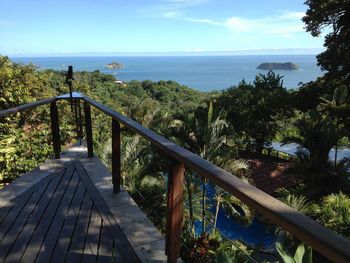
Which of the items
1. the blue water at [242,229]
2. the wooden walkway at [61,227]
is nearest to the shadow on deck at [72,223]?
the wooden walkway at [61,227]

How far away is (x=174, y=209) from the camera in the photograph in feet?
6.93

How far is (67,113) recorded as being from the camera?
1208cm

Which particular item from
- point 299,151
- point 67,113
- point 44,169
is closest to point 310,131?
point 299,151

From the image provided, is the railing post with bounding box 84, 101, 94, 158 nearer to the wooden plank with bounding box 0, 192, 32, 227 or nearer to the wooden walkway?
the wooden walkway

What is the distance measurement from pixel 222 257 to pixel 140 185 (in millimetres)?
8912

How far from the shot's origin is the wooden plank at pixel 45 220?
248 centimetres

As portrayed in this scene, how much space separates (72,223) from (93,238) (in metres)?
0.35

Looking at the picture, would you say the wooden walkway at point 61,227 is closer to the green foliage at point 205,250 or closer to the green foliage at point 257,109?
the green foliage at point 205,250

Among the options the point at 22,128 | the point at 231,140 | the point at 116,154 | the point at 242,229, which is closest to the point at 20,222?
the point at 116,154

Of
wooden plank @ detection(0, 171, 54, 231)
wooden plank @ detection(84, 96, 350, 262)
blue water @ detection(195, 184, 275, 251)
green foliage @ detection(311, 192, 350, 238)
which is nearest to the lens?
wooden plank @ detection(84, 96, 350, 262)

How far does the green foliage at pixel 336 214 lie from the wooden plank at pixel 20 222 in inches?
340

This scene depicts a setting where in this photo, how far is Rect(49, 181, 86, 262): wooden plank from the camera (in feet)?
7.94

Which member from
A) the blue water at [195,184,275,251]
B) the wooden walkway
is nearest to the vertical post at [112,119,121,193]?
the wooden walkway

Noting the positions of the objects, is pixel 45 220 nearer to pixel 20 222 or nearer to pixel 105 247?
pixel 20 222
